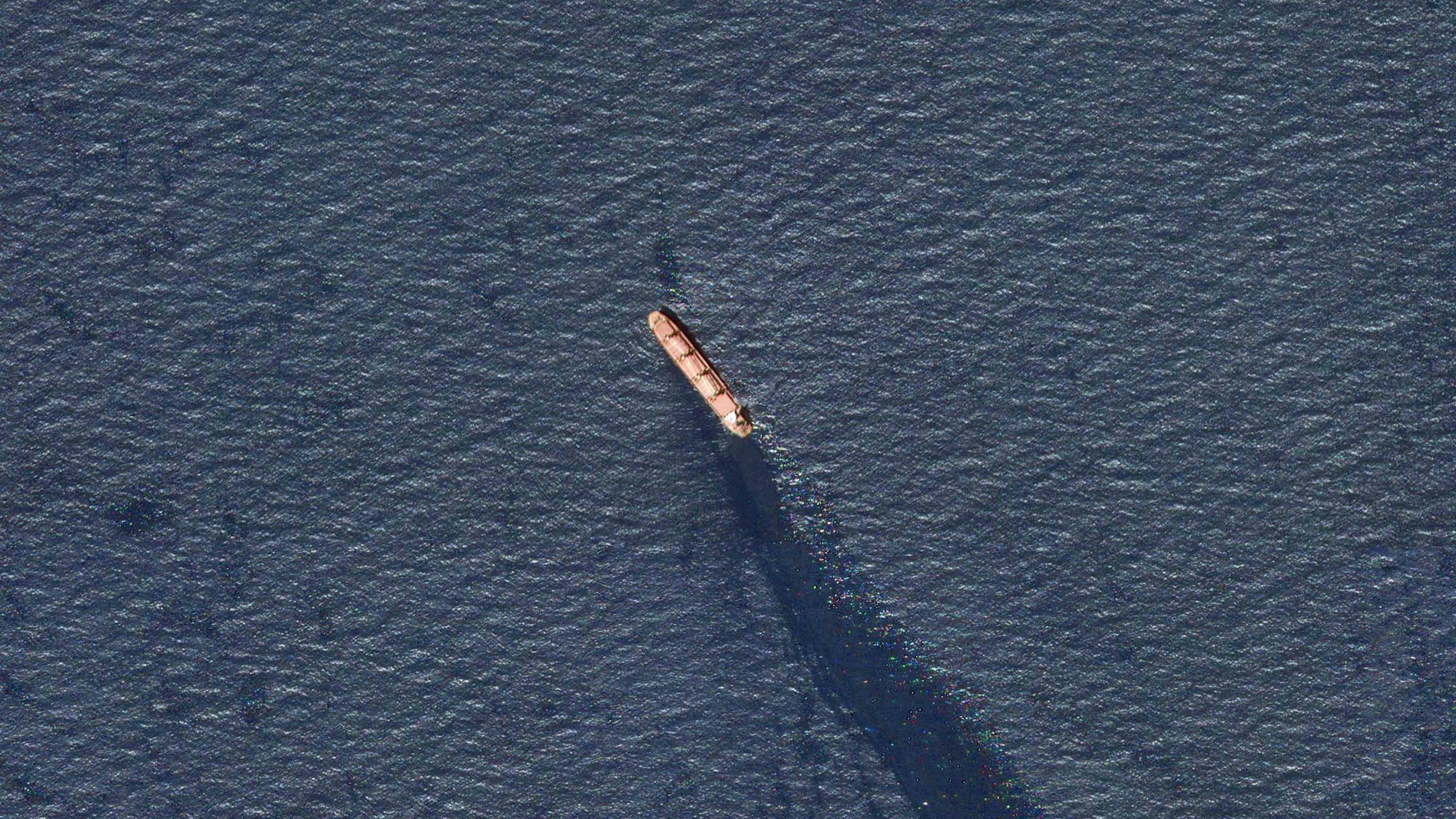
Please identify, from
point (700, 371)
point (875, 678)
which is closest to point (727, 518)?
point (700, 371)

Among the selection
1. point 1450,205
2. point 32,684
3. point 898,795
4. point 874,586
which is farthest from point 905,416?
point 32,684

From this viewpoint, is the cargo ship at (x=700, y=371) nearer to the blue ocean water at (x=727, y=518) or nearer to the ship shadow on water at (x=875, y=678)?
the blue ocean water at (x=727, y=518)

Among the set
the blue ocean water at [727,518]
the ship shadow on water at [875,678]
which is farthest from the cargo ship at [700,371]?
the ship shadow on water at [875,678]

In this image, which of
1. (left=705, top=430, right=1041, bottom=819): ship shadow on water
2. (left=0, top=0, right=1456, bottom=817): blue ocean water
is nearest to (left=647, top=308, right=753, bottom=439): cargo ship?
(left=0, top=0, right=1456, bottom=817): blue ocean water

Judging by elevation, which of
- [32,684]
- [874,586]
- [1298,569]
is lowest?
[1298,569]

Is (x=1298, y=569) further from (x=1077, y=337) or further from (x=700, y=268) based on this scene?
(x=700, y=268)

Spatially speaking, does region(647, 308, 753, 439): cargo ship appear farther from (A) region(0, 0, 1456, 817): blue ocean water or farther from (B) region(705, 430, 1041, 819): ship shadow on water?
(B) region(705, 430, 1041, 819): ship shadow on water
